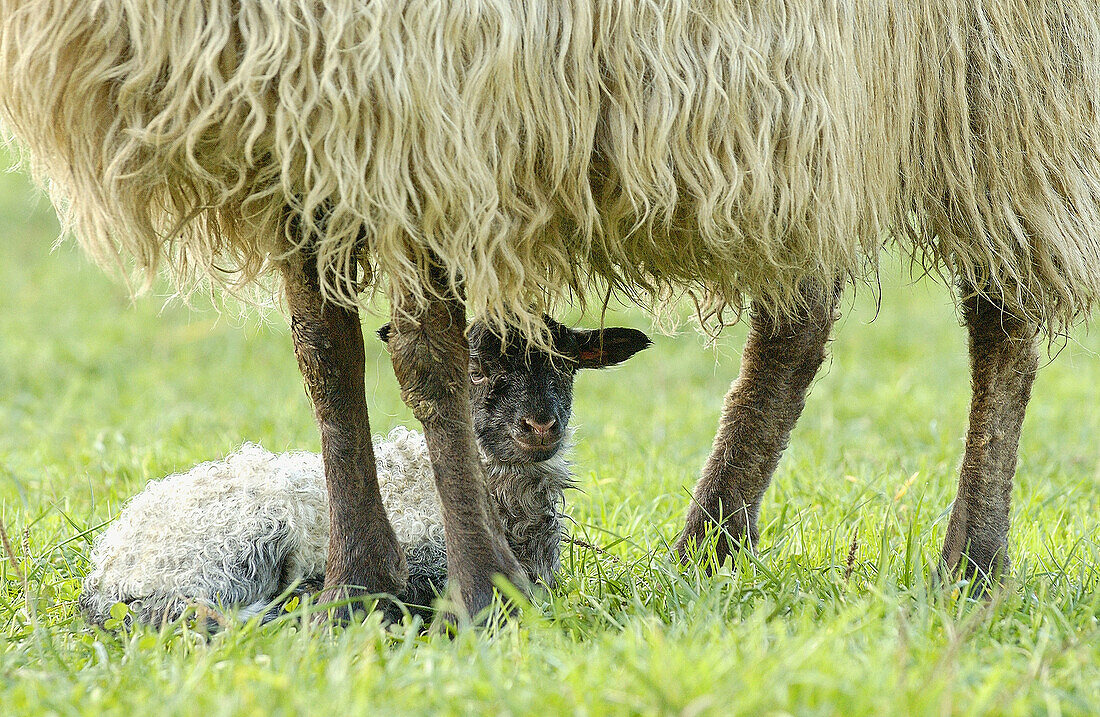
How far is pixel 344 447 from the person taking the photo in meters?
2.94

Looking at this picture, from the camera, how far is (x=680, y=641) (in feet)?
7.54

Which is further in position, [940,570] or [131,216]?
[940,570]

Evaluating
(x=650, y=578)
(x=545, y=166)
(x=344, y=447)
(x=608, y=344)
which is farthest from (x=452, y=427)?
(x=608, y=344)

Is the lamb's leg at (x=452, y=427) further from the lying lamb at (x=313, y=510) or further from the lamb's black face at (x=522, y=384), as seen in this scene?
the lamb's black face at (x=522, y=384)

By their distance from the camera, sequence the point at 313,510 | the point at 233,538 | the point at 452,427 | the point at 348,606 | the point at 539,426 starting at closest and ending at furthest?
the point at 452,427
the point at 348,606
the point at 233,538
the point at 313,510
the point at 539,426

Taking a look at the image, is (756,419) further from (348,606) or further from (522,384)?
(348,606)

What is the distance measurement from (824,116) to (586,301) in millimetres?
761

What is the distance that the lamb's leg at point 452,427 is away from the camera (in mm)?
2701

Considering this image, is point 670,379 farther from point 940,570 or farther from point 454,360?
point 454,360

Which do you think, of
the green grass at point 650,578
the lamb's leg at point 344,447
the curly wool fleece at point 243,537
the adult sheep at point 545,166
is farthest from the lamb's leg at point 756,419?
the lamb's leg at point 344,447

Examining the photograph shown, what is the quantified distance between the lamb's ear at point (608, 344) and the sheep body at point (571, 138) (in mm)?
266

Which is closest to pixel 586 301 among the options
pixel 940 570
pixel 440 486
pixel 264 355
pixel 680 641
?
pixel 440 486

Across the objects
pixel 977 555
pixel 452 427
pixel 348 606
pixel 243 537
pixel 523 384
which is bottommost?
pixel 977 555

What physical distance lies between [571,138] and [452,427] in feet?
2.43
